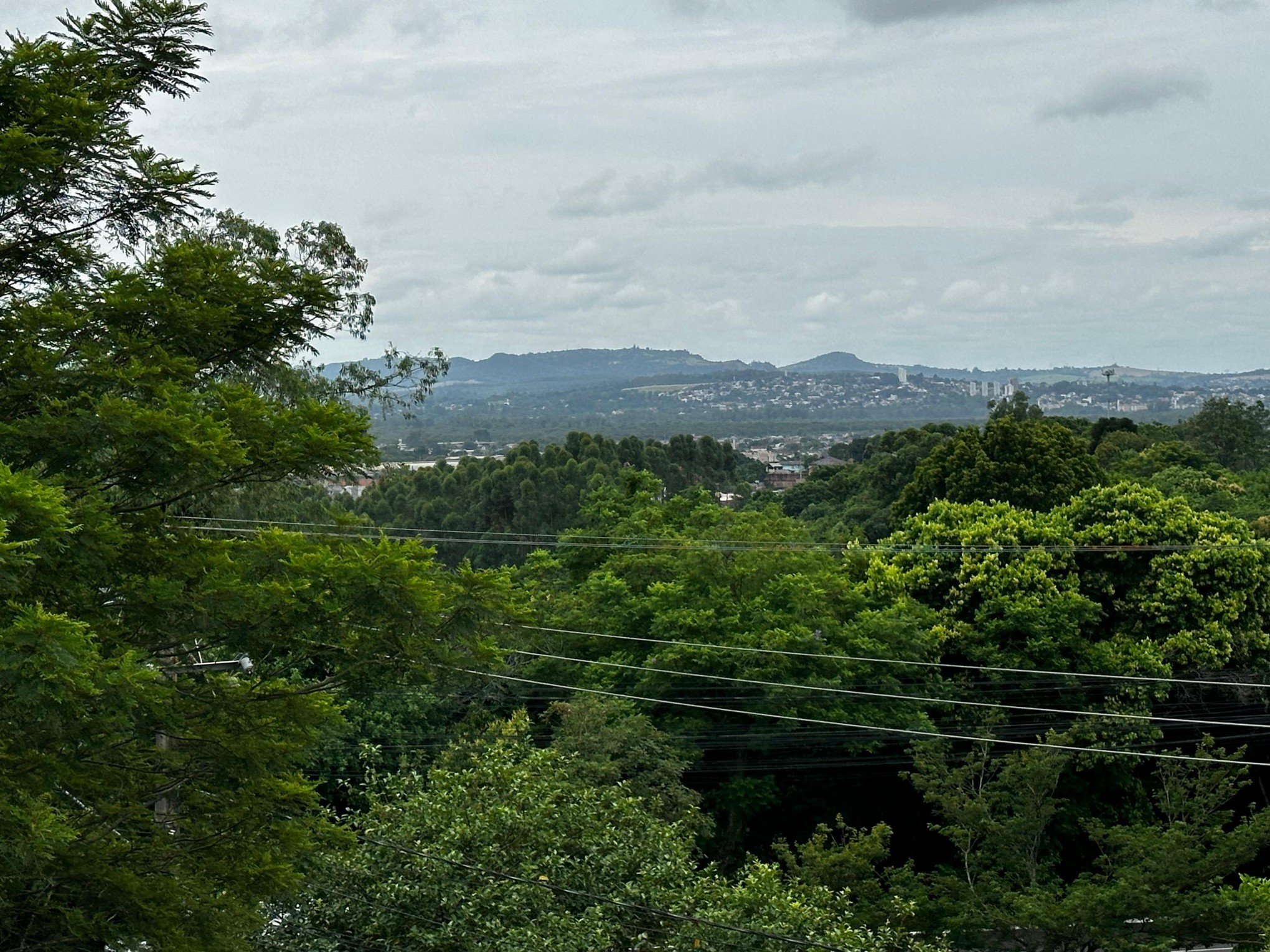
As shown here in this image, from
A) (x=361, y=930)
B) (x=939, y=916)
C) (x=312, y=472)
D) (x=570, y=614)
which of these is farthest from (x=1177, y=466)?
(x=312, y=472)

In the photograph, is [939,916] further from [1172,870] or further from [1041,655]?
[1041,655]

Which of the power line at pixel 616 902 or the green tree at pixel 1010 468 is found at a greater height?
the green tree at pixel 1010 468

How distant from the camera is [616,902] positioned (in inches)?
433

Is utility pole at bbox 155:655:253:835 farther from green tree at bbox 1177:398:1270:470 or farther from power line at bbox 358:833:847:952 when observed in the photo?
green tree at bbox 1177:398:1270:470

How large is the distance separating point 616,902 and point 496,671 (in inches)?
121

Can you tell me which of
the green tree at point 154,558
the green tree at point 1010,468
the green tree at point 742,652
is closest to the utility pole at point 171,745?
the green tree at point 154,558

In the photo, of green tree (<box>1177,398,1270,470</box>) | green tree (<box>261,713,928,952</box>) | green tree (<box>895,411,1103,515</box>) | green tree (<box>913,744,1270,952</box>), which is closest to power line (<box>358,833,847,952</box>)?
green tree (<box>261,713,928,952</box>)

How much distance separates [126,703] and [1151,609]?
19.3 m

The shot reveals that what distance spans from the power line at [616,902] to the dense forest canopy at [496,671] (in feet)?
0.28

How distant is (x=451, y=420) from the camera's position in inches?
6216

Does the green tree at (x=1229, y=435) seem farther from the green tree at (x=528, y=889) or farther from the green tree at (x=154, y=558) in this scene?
the green tree at (x=154, y=558)

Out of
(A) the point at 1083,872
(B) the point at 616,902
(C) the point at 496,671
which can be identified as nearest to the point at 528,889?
(B) the point at 616,902

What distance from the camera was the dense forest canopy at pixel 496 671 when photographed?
21.2ft

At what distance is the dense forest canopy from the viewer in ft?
21.2
